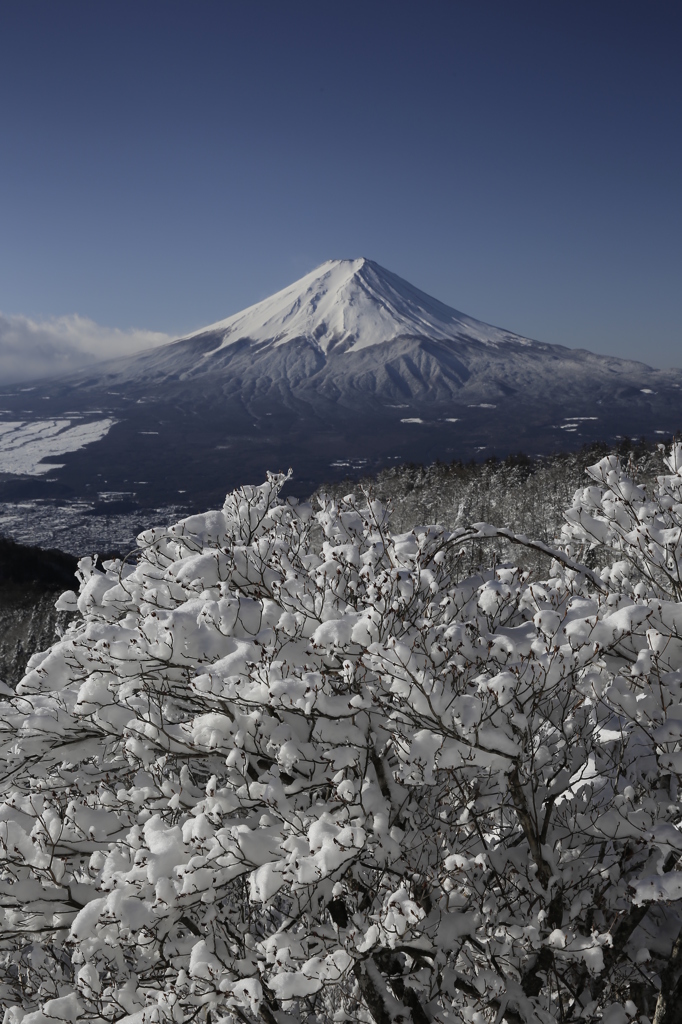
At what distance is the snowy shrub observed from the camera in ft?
11.8

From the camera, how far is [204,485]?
185 meters

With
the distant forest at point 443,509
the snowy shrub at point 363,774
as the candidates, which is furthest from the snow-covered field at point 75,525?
the snowy shrub at point 363,774

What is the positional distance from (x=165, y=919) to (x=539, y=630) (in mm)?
2960

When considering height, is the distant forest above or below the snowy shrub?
below

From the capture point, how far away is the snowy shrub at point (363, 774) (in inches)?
142

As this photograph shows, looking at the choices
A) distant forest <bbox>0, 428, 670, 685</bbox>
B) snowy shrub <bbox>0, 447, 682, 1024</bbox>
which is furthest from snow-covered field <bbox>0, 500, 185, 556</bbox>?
snowy shrub <bbox>0, 447, 682, 1024</bbox>

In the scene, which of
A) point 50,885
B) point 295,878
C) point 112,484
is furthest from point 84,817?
point 112,484

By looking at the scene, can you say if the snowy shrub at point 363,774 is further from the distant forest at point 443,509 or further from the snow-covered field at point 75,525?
the snow-covered field at point 75,525

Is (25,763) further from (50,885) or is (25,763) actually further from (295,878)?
(295,878)

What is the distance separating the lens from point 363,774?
4.06m

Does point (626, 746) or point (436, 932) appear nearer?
point (436, 932)

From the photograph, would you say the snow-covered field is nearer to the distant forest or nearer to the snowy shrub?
the distant forest

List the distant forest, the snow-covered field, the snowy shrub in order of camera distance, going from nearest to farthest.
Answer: the snowy shrub
the distant forest
the snow-covered field

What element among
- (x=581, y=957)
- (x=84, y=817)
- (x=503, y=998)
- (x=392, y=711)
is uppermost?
(x=392, y=711)
